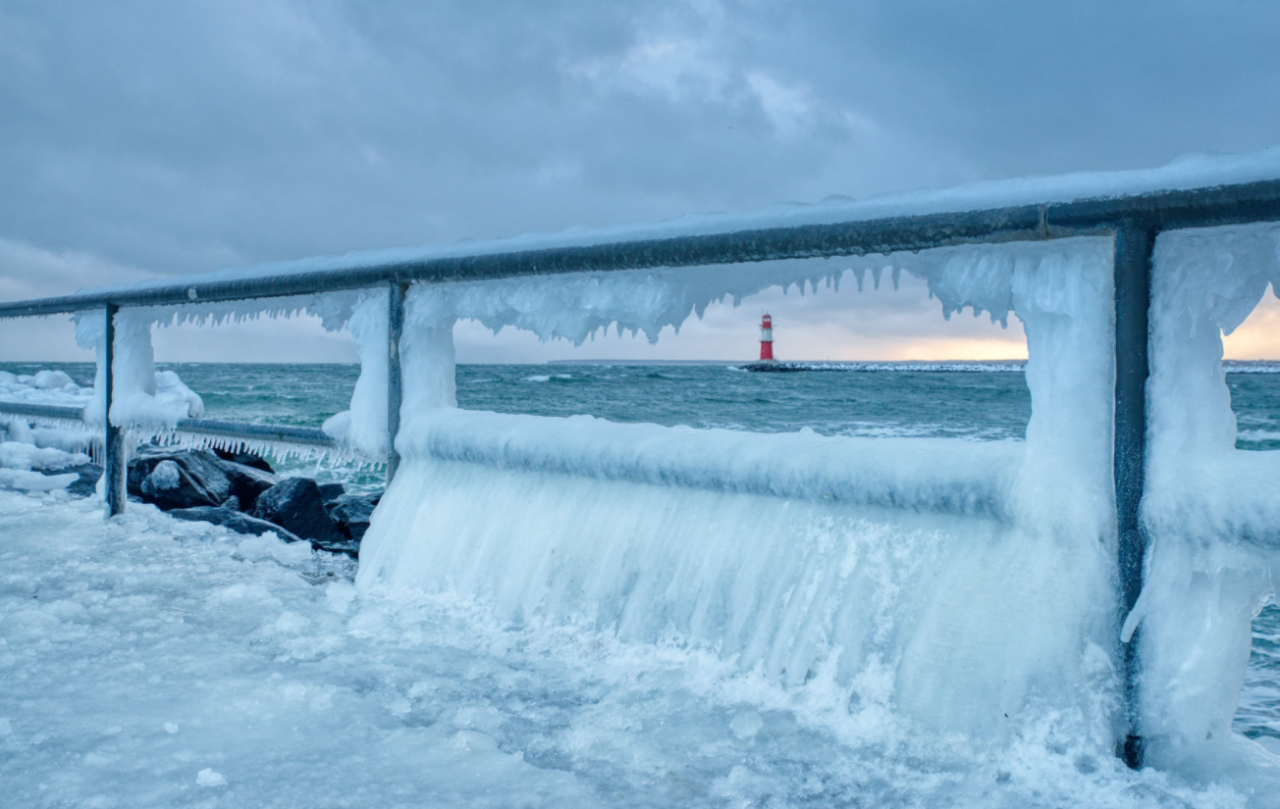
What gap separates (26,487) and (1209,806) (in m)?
4.72

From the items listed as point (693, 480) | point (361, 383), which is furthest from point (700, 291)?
point (361, 383)

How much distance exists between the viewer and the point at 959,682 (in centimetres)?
121

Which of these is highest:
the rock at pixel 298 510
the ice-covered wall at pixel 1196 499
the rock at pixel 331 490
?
the ice-covered wall at pixel 1196 499

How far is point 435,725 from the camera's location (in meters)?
1.27

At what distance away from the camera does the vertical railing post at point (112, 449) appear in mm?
2998

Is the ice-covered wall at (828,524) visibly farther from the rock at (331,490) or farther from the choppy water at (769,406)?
A: the choppy water at (769,406)

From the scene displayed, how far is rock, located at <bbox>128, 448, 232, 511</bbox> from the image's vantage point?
4.02 metres

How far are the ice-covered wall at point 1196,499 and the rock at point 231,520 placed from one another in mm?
2890

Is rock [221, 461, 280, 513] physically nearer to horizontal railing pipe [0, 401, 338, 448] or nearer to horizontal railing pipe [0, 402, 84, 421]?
horizontal railing pipe [0, 402, 84, 421]

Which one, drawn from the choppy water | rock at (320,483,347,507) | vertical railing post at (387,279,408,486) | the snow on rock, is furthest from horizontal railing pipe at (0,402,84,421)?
the choppy water

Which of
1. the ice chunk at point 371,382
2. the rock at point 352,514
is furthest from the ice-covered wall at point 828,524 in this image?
the rock at point 352,514

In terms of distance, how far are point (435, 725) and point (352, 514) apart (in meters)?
3.78

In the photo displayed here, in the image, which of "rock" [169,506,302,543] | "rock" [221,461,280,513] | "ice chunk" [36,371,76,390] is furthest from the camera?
"ice chunk" [36,371,76,390]

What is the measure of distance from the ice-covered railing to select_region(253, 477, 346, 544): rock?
2.38 meters
